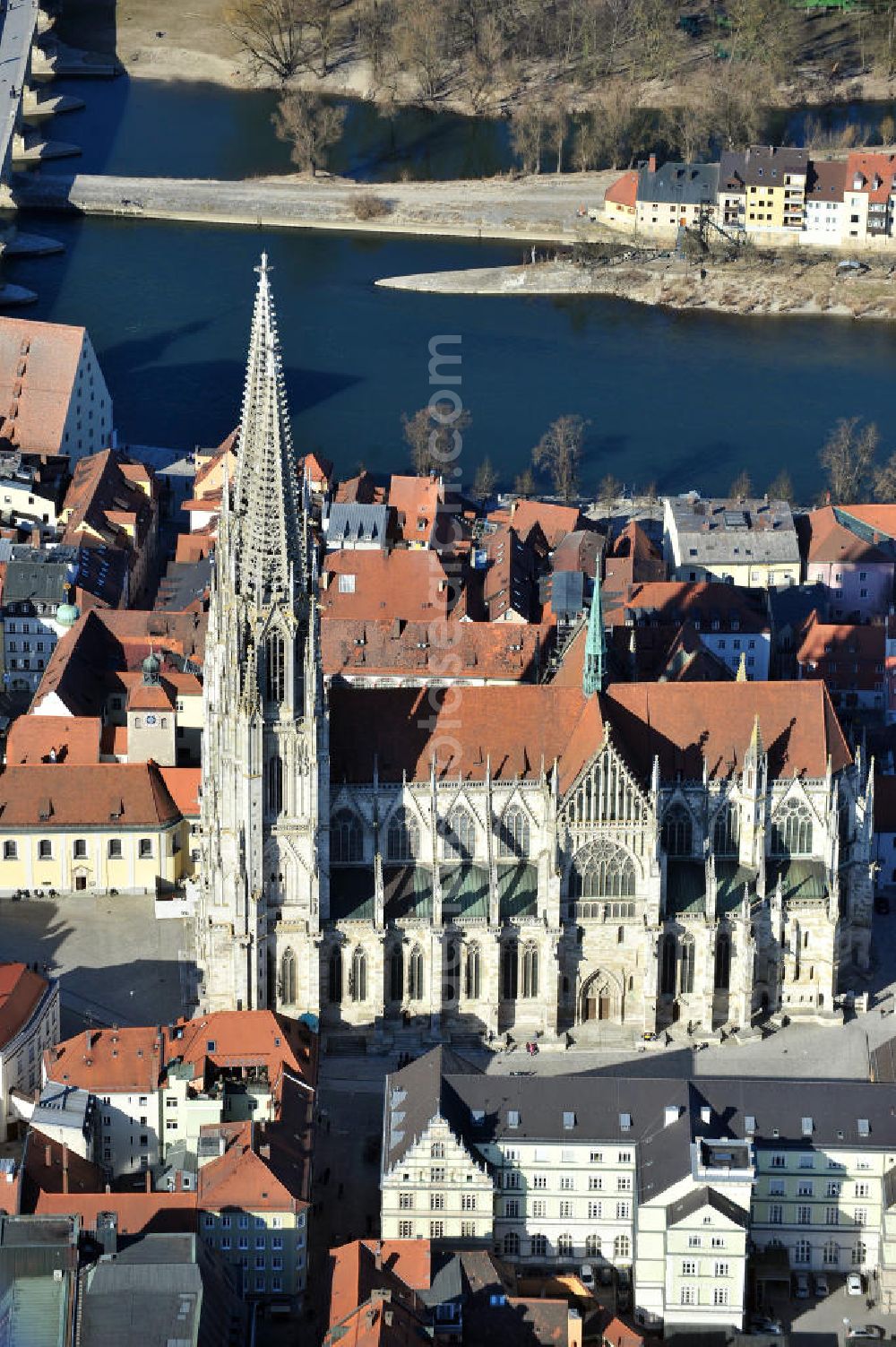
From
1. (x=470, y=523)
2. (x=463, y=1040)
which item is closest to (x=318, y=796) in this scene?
(x=463, y=1040)

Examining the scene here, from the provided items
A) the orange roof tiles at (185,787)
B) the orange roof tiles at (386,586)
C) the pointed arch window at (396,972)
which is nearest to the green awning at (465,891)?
the pointed arch window at (396,972)

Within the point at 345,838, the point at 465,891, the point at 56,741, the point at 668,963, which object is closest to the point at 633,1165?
the point at 668,963

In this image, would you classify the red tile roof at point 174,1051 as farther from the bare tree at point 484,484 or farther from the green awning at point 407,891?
the bare tree at point 484,484

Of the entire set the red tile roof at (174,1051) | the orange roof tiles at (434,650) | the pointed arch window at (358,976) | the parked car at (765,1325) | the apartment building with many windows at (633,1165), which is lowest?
the parked car at (765,1325)

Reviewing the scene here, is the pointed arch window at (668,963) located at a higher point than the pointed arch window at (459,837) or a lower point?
lower

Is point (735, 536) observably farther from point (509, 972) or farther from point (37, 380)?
point (509, 972)

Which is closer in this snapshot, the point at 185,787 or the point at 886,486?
the point at 185,787
